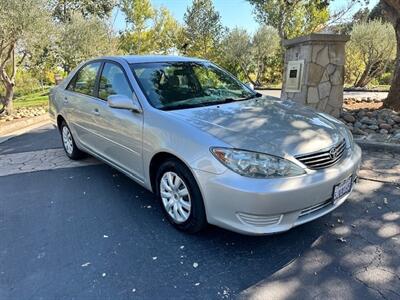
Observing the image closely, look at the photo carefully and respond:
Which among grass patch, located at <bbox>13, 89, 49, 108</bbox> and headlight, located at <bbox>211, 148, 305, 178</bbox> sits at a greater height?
headlight, located at <bbox>211, 148, 305, 178</bbox>

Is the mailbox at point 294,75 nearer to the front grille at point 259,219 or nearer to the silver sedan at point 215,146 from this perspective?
the silver sedan at point 215,146

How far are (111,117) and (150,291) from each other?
1.95 metres

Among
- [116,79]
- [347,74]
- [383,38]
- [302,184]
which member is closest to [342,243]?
[302,184]

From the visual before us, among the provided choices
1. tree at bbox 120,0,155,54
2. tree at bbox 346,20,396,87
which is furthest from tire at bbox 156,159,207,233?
tree at bbox 120,0,155,54

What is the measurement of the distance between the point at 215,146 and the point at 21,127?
278 inches

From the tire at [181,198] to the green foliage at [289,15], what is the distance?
40.1ft

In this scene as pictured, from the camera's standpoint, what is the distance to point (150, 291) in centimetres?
229

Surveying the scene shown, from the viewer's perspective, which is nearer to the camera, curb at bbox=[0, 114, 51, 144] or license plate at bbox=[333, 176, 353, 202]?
license plate at bbox=[333, 176, 353, 202]

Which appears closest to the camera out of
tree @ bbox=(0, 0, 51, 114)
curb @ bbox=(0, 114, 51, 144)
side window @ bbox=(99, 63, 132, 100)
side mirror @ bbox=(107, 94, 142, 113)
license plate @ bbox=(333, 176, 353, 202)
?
license plate @ bbox=(333, 176, 353, 202)

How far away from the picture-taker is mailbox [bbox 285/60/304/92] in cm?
621

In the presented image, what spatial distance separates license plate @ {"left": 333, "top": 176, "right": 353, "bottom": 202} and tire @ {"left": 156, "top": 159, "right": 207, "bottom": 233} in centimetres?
106

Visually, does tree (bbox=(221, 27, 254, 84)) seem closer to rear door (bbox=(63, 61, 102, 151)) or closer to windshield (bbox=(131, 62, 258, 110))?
rear door (bbox=(63, 61, 102, 151))

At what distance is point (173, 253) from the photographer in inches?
106

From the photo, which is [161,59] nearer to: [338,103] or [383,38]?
[338,103]
